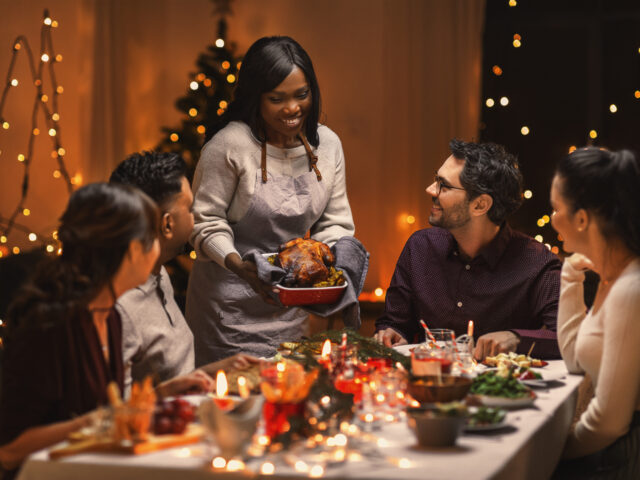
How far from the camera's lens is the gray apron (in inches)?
124

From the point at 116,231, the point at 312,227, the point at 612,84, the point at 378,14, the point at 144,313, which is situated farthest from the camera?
the point at 378,14

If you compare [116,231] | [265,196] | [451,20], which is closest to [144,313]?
[116,231]

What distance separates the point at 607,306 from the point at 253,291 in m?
1.39

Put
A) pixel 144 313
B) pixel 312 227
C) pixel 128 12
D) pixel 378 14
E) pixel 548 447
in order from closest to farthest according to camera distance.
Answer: pixel 548 447, pixel 144 313, pixel 312 227, pixel 378 14, pixel 128 12

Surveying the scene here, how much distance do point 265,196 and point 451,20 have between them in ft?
9.97

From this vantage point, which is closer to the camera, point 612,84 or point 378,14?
point 612,84

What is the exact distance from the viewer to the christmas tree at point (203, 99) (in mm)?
5688

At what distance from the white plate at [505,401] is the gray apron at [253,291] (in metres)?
1.14

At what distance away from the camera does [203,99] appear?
573cm

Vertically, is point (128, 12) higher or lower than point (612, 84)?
higher

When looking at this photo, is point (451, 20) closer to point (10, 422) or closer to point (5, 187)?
point (5, 187)

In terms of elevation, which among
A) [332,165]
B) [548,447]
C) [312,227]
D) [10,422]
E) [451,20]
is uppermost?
[451,20]

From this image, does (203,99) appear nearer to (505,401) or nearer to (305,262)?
(305,262)

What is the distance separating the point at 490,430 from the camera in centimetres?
190
